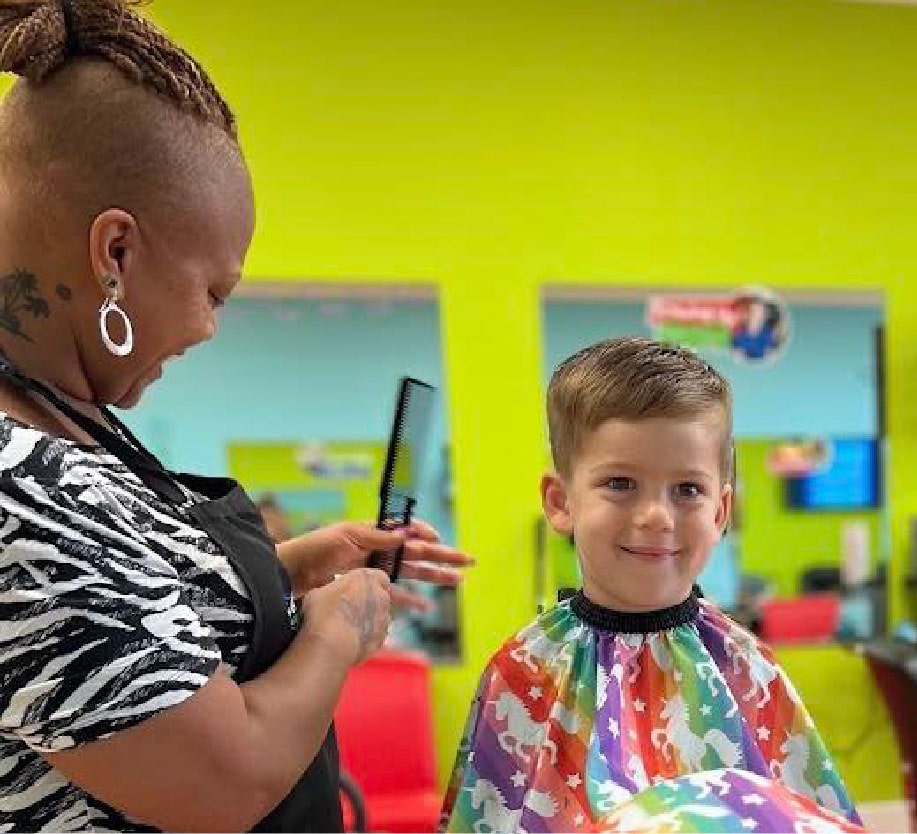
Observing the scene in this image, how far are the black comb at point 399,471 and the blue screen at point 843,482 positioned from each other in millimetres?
2713

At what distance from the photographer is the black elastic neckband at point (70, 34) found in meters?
0.86

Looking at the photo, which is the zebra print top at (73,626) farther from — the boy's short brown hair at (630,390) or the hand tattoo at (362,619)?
the boy's short brown hair at (630,390)

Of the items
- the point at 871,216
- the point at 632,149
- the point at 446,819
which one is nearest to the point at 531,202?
the point at 632,149

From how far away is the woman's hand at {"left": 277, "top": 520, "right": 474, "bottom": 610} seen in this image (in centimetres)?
127

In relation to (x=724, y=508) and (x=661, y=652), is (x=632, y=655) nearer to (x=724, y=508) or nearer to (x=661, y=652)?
(x=661, y=652)

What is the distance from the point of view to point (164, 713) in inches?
28.7

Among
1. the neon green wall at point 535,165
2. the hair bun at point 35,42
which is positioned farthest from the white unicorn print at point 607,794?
the neon green wall at point 535,165

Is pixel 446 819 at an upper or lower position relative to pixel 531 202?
lower

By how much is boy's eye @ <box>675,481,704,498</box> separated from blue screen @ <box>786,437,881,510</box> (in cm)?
278

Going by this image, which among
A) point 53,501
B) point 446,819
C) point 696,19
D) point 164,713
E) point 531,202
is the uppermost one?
point 696,19

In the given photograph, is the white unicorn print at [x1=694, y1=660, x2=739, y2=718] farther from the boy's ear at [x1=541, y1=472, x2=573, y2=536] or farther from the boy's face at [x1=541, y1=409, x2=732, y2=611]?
the boy's ear at [x1=541, y1=472, x2=573, y2=536]

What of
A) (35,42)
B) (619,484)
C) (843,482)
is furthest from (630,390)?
(843,482)

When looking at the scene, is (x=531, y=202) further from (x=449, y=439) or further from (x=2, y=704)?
(x=2, y=704)

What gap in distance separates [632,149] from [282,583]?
306cm
